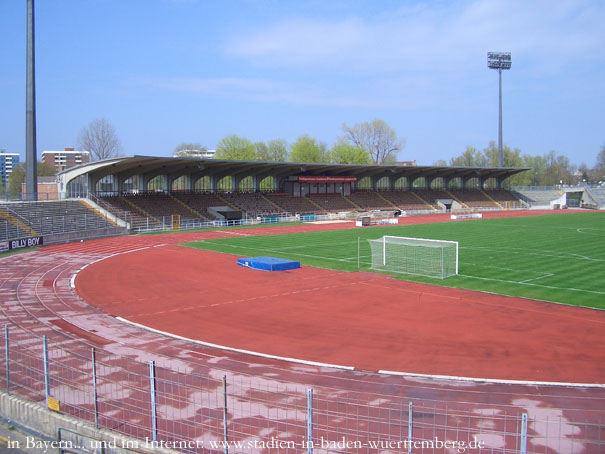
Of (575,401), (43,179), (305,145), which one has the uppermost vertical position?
(305,145)

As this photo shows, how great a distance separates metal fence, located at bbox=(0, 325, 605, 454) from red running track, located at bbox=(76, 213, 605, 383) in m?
2.70

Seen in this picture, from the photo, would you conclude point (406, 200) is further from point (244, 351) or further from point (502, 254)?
point (244, 351)

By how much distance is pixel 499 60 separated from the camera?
324 feet

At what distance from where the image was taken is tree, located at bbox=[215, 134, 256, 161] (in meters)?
106

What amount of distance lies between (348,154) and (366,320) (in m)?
96.4

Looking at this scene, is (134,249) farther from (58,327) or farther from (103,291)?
(58,327)

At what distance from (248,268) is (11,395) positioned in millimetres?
19535

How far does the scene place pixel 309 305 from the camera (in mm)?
19953

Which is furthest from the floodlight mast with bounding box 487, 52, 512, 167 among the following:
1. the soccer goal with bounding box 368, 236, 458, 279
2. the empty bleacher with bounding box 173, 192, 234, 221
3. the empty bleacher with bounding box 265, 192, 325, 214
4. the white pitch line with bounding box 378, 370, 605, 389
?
the white pitch line with bounding box 378, 370, 605, 389

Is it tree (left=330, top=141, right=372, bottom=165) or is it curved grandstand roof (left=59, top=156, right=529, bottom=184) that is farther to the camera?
tree (left=330, top=141, right=372, bottom=165)

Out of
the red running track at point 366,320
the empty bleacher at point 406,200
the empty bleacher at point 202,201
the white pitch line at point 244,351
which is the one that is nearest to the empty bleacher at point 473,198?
the empty bleacher at point 406,200

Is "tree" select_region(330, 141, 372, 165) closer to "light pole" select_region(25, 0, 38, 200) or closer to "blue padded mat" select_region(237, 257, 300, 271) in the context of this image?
"light pole" select_region(25, 0, 38, 200)

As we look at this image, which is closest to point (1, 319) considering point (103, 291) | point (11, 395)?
point (103, 291)

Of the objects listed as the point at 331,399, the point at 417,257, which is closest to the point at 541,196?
the point at 417,257
